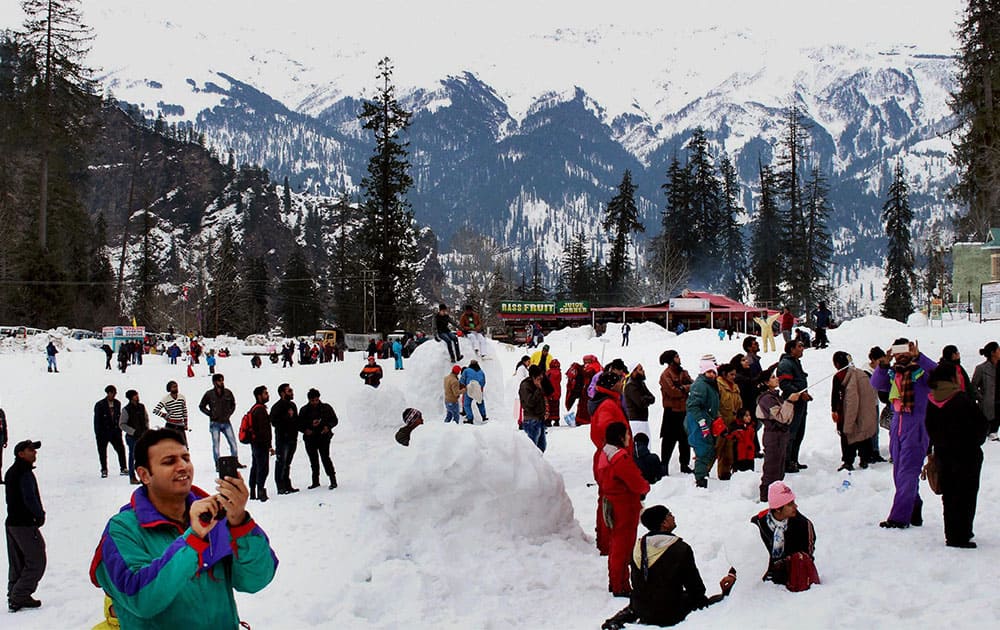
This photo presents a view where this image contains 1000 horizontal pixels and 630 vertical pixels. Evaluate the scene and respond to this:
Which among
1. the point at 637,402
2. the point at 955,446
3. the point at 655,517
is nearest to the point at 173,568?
the point at 655,517

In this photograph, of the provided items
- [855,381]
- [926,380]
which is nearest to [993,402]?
[855,381]

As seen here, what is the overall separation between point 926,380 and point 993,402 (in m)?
4.37

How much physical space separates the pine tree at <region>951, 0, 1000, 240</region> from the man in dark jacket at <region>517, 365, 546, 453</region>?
20744 millimetres

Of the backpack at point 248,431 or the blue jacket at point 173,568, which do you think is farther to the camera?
the backpack at point 248,431

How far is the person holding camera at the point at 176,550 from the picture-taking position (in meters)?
2.45

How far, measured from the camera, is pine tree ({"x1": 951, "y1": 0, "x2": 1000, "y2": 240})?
1114 inches

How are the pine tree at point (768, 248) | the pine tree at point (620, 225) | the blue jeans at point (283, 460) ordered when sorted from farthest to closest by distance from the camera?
the pine tree at point (620, 225)
the pine tree at point (768, 248)
the blue jeans at point (283, 460)

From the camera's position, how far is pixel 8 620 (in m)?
6.79

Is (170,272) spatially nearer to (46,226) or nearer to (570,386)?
(46,226)

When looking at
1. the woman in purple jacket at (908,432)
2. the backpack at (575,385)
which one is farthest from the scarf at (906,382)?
the backpack at (575,385)

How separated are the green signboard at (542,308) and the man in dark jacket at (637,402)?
4223 cm

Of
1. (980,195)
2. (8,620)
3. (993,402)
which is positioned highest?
(980,195)

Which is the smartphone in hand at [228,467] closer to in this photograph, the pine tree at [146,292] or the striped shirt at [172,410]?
the striped shirt at [172,410]

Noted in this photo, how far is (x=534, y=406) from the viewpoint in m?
11.4
